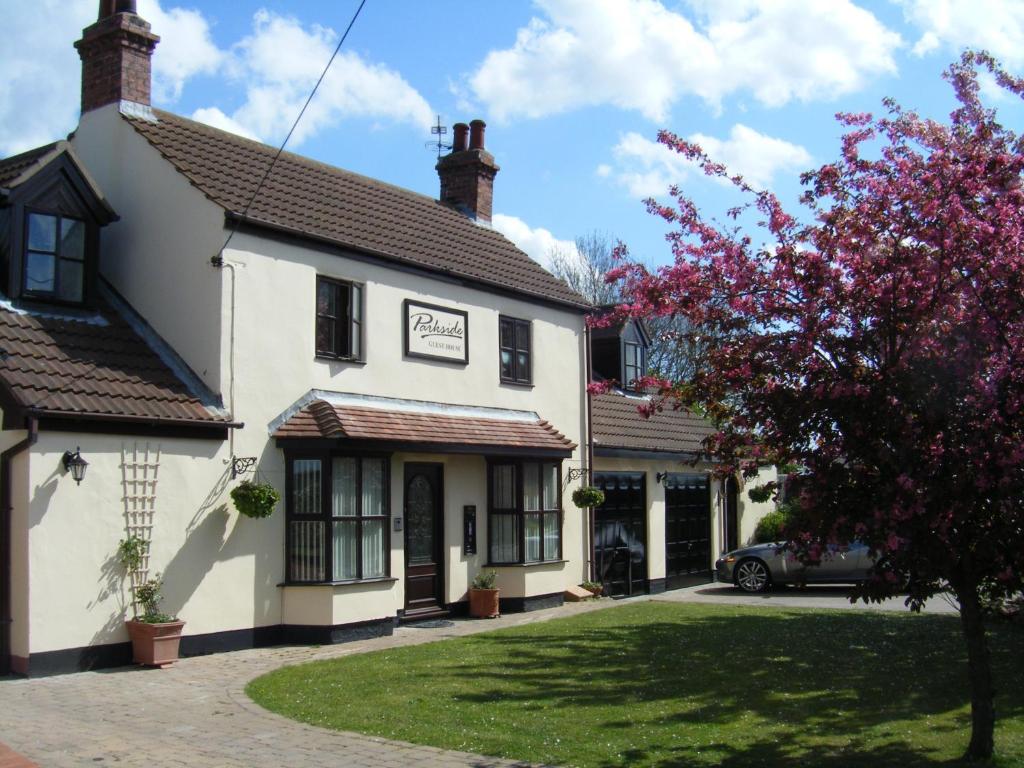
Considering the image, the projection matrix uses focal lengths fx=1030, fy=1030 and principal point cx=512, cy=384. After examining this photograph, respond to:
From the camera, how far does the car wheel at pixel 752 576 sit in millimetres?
21094

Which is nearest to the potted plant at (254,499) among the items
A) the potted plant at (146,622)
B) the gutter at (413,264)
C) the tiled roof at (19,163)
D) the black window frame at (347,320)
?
the potted plant at (146,622)

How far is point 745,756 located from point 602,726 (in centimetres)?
140

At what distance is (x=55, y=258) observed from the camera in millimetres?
13383

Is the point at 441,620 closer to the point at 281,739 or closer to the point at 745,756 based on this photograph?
the point at 281,739

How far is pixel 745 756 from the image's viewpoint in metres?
7.70

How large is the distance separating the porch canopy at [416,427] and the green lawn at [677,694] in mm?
2874

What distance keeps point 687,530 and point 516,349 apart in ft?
23.4

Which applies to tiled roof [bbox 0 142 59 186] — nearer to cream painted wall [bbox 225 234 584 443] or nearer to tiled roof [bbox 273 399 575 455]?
cream painted wall [bbox 225 234 584 443]

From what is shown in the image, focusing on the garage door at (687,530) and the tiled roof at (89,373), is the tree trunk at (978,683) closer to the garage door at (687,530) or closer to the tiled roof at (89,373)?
the tiled roof at (89,373)

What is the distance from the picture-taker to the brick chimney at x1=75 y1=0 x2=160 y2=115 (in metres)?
14.8

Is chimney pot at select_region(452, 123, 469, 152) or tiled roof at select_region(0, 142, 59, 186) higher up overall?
chimney pot at select_region(452, 123, 469, 152)

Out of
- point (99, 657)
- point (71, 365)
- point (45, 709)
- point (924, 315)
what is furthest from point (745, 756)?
point (71, 365)

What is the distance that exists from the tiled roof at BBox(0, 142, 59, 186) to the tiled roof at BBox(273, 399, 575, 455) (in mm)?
4746

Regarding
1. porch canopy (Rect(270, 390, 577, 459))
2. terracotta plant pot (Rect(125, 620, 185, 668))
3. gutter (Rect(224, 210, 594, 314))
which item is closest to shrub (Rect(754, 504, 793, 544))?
gutter (Rect(224, 210, 594, 314))
